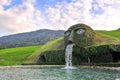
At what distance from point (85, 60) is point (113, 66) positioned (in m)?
8.34

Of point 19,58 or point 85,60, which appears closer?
point 85,60

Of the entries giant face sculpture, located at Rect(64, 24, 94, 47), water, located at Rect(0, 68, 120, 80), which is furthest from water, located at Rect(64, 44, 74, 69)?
water, located at Rect(0, 68, 120, 80)

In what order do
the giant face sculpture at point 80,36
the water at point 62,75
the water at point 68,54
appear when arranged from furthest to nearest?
the giant face sculpture at point 80,36 → the water at point 68,54 → the water at point 62,75

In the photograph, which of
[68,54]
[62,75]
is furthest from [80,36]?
[62,75]

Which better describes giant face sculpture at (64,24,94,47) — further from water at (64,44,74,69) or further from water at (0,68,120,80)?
water at (0,68,120,80)

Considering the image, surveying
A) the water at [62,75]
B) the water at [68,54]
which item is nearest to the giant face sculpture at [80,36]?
the water at [68,54]

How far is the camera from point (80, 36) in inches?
2106

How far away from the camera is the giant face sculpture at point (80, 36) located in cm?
5259

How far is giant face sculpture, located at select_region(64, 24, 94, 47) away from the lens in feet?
173

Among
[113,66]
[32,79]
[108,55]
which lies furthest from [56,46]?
[32,79]

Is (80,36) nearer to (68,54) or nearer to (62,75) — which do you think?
(68,54)

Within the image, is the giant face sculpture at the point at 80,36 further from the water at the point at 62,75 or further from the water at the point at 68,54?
the water at the point at 62,75

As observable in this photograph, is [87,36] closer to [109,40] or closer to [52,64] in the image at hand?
[109,40]

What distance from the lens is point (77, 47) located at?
169 ft
